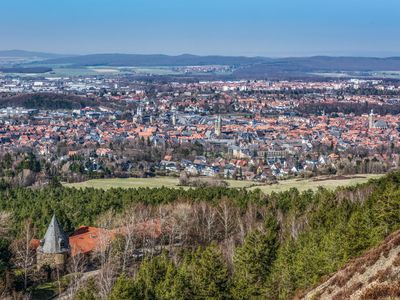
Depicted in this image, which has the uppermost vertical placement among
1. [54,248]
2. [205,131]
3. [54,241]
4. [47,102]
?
[54,241]

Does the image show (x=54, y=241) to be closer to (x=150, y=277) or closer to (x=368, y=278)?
(x=150, y=277)

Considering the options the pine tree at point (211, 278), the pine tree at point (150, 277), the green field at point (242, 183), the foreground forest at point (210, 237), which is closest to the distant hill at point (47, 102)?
the green field at point (242, 183)

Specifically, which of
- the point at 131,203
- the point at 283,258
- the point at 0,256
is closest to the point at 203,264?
the point at 283,258

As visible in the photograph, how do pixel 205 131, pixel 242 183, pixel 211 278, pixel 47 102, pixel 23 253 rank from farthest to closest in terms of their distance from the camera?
pixel 47 102 → pixel 205 131 → pixel 242 183 → pixel 23 253 → pixel 211 278

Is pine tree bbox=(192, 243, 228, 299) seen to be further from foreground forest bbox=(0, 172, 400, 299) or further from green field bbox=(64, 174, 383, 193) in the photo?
green field bbox=(64, 174, 383, 193)

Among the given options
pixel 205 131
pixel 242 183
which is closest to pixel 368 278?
pixel 242 183

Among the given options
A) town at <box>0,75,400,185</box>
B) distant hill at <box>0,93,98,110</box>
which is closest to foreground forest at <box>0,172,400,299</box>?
town at <box>0,75,400,185</box>

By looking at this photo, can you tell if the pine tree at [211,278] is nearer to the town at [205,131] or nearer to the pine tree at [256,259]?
the pine tree at [256,259]
